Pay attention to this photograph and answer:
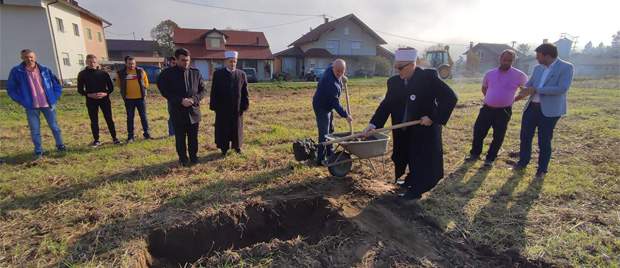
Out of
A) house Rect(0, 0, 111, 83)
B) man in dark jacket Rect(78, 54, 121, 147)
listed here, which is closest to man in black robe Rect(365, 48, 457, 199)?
man in dark jacket Rect(78, 54, 121, 147)

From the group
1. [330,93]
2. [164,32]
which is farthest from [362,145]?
[164,32]

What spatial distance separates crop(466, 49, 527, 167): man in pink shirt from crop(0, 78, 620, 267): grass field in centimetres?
58

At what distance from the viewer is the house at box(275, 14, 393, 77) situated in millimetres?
36969

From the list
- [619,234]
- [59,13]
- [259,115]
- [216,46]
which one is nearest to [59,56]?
[59,13]

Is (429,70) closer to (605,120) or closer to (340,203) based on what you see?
(340,203)

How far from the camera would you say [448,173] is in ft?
17.2

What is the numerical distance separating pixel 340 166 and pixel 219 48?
31.4m

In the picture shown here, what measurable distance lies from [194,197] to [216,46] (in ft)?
104

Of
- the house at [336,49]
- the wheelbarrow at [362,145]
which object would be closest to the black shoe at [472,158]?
the wheelbarrow at [362,145]

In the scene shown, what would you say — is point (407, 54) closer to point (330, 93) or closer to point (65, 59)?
point (330, 93)

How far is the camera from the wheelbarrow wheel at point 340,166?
4773 millimetres

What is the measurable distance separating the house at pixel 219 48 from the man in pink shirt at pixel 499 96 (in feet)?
95.8

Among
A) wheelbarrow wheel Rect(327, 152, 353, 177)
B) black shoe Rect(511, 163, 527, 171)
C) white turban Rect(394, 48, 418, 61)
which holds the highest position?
white turban Rect(394, 48, 418, 61)

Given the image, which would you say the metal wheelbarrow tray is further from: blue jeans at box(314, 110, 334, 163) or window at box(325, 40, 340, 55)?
window at box(325, 40, 340, 55)
